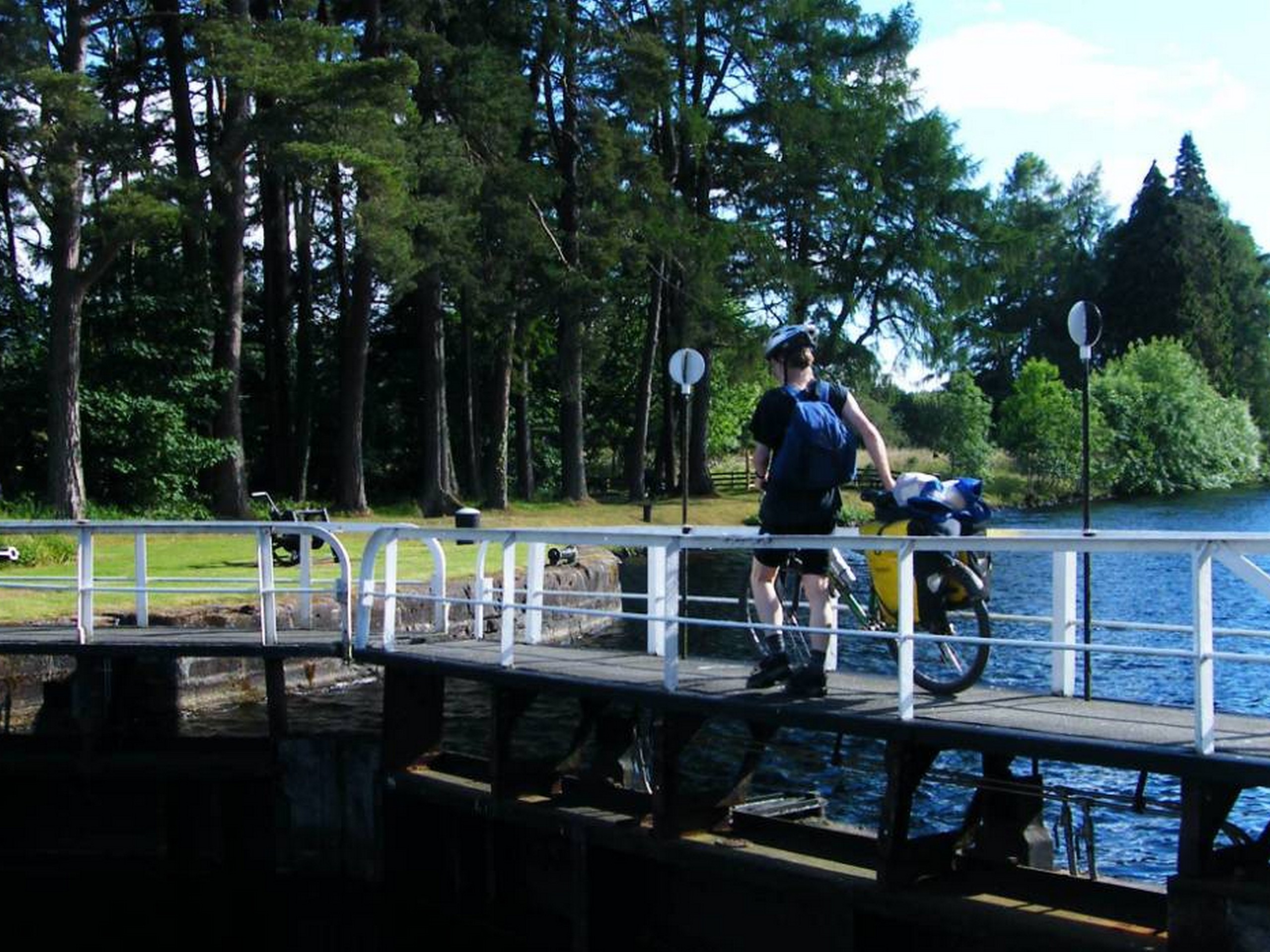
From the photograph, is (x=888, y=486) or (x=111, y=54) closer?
(x=888, y=486)

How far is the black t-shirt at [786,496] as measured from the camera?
27.7 ft

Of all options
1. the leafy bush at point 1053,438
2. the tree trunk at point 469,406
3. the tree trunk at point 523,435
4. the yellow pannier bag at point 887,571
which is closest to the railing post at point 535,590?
the yellow pannier bag at point 887,571

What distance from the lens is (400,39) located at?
38.0 m

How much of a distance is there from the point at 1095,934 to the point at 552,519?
3502 centimetres

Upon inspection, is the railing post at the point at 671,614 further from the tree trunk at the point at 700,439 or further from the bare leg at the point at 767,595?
the tree trunk at the point at 700,439

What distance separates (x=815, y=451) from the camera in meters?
8.27

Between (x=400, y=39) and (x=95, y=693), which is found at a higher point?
(x=400, y=39)

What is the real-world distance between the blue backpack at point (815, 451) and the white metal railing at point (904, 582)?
1.30 feet

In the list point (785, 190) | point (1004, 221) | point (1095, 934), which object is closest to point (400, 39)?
point (785, 190)

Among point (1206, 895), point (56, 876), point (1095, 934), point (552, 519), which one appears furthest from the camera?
point (552, 519)

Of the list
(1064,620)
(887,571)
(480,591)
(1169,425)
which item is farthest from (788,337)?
(1169,425)

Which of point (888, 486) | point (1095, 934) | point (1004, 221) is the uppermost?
point (1004, 221)

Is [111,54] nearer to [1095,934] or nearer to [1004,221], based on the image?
[1004,221]

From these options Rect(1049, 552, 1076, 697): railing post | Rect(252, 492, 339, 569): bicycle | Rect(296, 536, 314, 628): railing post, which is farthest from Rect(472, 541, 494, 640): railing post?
Rect(252, 492, 339, 569): bicycle
